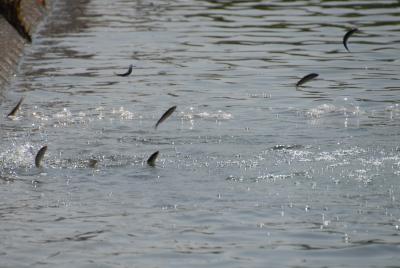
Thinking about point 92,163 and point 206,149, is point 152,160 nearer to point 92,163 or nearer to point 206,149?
point 92,163

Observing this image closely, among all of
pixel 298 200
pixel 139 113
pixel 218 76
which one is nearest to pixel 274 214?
pixel 298 200

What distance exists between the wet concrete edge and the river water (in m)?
0.30

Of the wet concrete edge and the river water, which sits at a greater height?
the wet concrete edge

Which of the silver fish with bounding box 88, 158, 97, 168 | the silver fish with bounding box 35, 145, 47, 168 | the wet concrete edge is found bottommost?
the silver fish with bounding box 88, 158, 97, 168

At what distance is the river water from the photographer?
904cm

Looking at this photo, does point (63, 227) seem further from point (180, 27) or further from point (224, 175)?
point (180, 27)

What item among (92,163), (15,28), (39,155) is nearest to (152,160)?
(92,163)

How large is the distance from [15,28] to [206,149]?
33.0ft

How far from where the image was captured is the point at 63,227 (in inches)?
376

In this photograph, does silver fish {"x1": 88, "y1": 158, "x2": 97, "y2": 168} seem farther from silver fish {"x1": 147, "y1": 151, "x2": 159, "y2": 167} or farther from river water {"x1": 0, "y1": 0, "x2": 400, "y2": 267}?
silver fish {"x1": 147, "y1": 151, "x2": 159, "y2": 167}

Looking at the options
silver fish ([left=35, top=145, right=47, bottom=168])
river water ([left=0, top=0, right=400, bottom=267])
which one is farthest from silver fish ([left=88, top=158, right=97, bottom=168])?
silver fish ([left=35, top=145, right=47, bottom=168])

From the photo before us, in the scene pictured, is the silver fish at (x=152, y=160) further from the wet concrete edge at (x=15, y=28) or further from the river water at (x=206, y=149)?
the wet concrete edge at (x=15, y=28)

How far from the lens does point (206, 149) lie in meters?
12.4

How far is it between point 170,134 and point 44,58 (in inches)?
263
